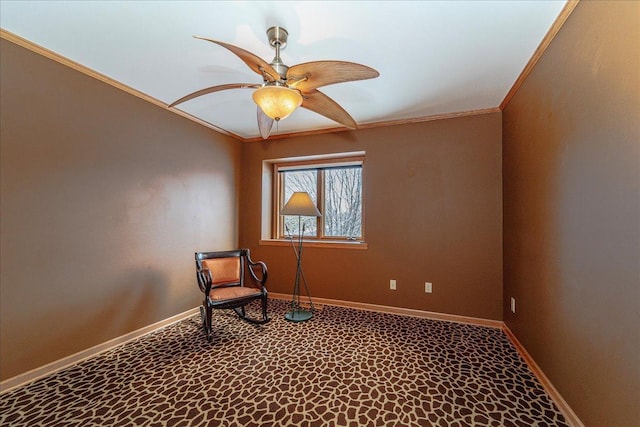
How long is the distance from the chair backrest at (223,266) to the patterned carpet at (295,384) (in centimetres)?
58

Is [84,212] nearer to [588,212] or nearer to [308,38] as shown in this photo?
[308,38]

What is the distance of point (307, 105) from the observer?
2150 millimetres

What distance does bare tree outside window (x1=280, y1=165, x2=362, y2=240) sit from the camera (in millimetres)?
3945

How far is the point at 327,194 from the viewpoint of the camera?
4.13 m

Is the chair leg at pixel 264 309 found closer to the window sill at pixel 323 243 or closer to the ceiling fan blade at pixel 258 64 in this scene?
the window sill at pixel 323 243

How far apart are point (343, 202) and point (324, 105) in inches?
81.4

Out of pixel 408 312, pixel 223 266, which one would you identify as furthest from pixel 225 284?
A: pixel 408 312

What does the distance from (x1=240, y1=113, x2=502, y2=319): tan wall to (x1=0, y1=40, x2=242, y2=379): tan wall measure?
1799mm

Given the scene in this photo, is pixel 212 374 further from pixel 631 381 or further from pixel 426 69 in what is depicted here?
pixel 426 69

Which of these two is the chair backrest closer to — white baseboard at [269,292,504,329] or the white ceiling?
white baseboard at [269,292,504,329]

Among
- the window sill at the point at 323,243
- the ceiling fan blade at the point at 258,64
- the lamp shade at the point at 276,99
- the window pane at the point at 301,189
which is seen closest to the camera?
the ceiling fan blade at the point at 258,64

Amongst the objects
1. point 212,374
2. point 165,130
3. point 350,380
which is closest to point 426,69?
point 350,380

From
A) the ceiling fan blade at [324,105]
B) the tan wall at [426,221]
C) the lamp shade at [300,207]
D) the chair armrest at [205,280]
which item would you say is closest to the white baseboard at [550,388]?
the tan wall at [426,221]

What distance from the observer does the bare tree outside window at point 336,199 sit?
12.9 feet
